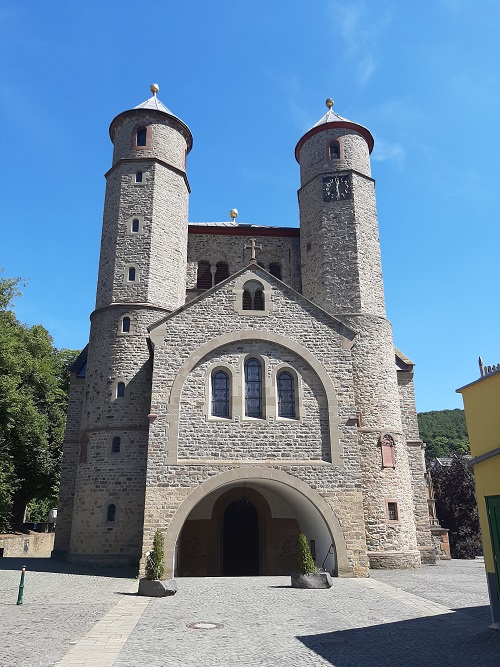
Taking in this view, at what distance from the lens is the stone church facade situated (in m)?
18.1

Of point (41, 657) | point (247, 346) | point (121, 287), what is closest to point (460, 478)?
point (247, 346)

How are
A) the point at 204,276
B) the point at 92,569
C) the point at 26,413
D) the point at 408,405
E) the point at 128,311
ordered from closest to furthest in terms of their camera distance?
the point at 92,569 < the point at 128,311 < the point at 408,405 < the point at 26,413 < the point at 204,276

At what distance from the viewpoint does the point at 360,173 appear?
26.6m

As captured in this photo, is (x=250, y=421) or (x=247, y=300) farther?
(x=247, y=300)

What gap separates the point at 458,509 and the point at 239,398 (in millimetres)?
21871

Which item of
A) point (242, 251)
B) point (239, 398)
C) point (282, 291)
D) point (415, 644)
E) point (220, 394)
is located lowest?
point (415, 644)

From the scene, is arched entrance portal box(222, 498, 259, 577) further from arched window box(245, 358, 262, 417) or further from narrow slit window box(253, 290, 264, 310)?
narrow slit window box(253, 290, 264, 310)

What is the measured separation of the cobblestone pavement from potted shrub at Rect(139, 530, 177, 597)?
383 millimetres

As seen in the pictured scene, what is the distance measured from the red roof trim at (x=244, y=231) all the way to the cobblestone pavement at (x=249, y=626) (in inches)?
715

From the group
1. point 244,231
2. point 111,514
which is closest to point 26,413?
point 111,514

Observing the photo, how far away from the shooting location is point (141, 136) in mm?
26156

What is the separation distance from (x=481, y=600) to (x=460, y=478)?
75.4ft

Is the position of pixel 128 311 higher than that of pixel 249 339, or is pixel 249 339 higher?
pixel 128 311

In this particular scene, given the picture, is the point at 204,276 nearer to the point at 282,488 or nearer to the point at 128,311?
the point at 128,311
